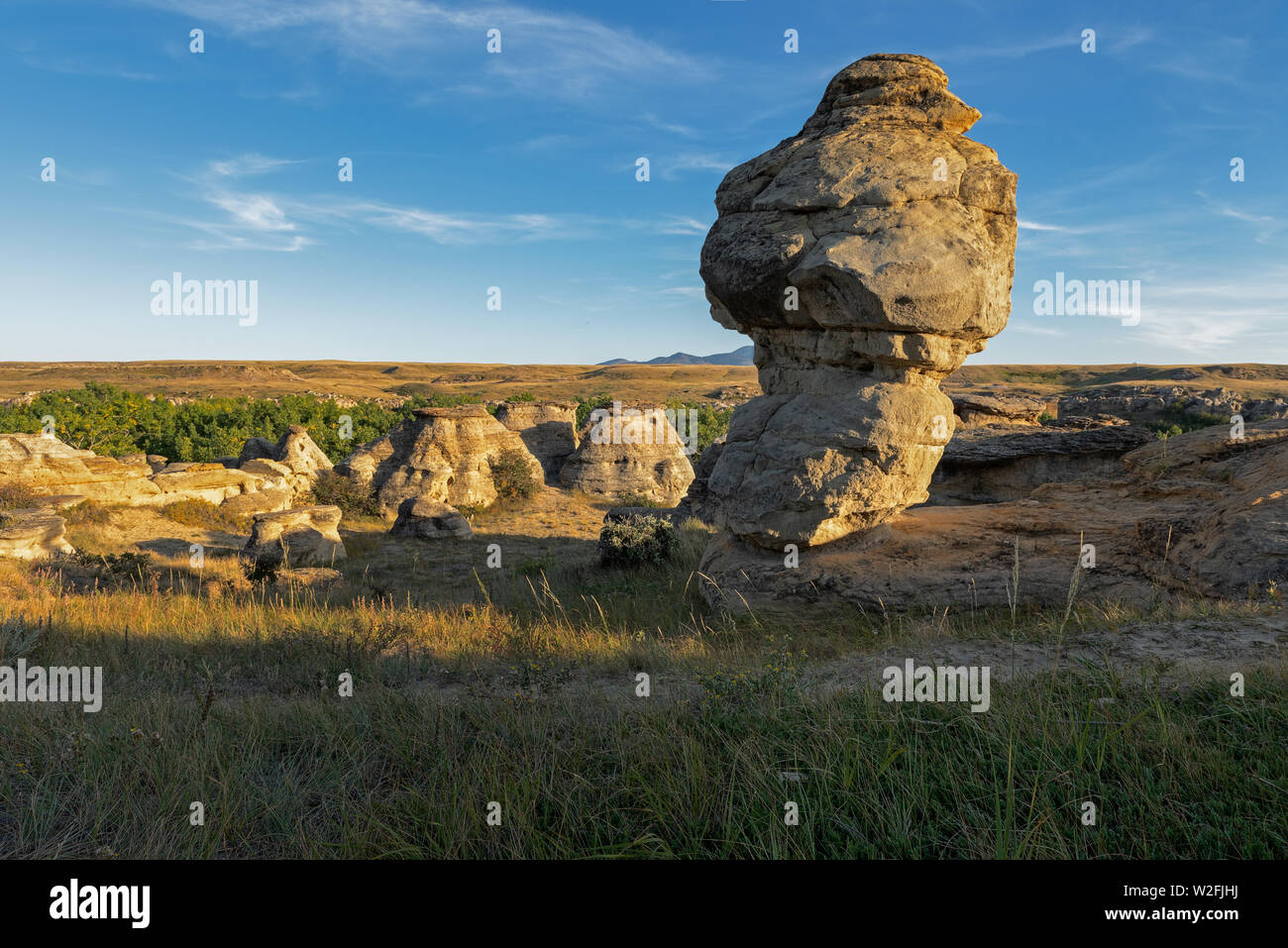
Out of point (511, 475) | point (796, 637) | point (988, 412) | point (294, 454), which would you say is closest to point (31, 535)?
point (294, 454)

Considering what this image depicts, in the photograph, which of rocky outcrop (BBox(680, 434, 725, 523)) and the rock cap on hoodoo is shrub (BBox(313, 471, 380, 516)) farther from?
the rock cap on hoodoo

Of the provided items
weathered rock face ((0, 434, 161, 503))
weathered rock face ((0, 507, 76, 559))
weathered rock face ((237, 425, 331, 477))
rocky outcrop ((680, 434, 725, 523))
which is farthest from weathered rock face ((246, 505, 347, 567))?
rocky outcrop ((680, 434, 725, 523))

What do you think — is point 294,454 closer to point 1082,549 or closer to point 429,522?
point 429,522

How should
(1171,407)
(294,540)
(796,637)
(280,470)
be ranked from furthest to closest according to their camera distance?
1. (1171,407)
2. (280,470)
3. (294,540)
4. (796,637)

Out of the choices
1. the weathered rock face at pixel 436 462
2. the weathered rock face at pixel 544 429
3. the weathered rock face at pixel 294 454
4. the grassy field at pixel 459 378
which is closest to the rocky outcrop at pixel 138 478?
the weathered rock face at pixel 294 454

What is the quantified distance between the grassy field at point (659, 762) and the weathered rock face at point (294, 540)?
30.5 ft

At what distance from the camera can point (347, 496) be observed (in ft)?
75.8

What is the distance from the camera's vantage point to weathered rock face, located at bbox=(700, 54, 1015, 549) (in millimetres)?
6875

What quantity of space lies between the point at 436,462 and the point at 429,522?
488cm

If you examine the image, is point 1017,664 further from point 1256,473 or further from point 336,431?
point 336,431

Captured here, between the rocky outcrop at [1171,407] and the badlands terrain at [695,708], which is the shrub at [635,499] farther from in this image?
the rocky outcrop at [1171,407]

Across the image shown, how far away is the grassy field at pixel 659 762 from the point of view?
2662mm
